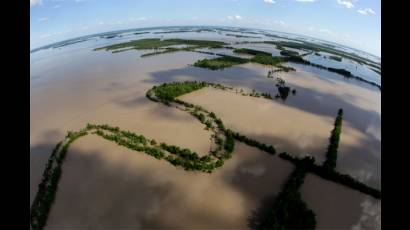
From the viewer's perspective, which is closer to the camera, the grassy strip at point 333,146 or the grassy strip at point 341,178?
the grassy strip at point 341,178

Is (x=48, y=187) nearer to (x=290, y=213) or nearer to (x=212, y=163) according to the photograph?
(x=212, y=163)

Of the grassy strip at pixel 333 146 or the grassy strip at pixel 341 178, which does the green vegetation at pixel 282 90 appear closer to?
the grassy strip at pixel 333 146

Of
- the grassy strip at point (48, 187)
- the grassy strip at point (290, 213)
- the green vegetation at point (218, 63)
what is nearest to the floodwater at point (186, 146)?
the grassy strip at point (48, 187)

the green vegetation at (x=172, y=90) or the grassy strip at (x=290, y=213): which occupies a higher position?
the green vegetation at (x=172, y=90)

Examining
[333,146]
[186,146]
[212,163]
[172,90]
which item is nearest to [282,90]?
[172,90]

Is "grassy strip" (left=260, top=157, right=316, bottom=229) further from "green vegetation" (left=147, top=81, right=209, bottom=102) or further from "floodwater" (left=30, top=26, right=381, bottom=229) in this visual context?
"green vegetation" (left=147, top=81, right=209, bottom=102)

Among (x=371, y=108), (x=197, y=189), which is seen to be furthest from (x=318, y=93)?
(x=197, y=189)

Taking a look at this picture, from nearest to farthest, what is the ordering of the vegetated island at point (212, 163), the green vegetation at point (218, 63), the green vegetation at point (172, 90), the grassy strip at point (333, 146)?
1. the vegetated island at point (212, 163)
2. the grassy strip at point (333, 146)
3. the green vegetation at point (172, 90)
4. the green vegetation at point (218, 63)
